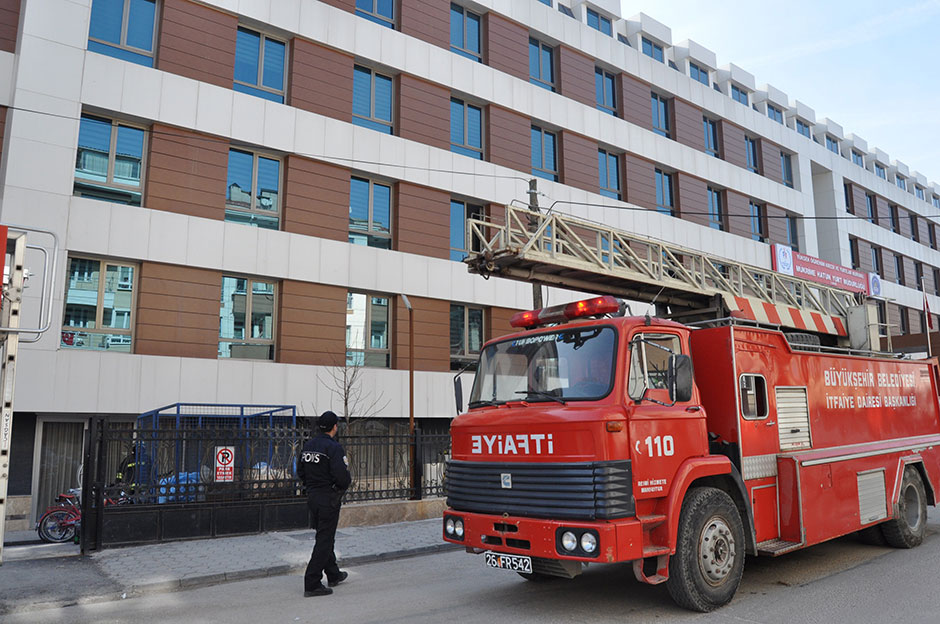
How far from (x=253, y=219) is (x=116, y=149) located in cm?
355

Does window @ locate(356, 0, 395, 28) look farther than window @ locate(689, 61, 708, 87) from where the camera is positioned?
No

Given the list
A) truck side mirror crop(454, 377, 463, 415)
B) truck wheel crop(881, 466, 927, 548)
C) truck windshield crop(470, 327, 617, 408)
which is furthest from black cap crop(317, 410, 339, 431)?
truck wheel crop(881, 466, 927, 548)

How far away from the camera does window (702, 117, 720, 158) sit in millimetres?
29875

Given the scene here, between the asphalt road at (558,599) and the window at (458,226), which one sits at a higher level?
the window at (458,226)

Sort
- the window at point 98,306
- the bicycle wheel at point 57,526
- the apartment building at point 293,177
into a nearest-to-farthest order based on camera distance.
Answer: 1. the bicycle wheel at point 57,526
2. the apartment building at point 293,177
3. the window at point 98,306

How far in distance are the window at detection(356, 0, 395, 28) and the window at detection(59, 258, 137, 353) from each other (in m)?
10.4

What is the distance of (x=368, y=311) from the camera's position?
64.2ft

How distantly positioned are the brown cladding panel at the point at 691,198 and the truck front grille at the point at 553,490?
2296cm

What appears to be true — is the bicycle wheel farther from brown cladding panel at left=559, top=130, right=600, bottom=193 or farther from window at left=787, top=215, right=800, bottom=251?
window at left=787, top=215, right=800, bottom=251

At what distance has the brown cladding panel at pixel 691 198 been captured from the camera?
2725 centimetres

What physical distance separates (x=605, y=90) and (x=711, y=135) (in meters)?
6.88

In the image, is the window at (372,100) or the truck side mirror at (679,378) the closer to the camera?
the truck side mirror at (679,378)

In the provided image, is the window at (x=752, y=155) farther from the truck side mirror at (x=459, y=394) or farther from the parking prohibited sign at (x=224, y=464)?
the truck side mirror at (x=459, y=394)

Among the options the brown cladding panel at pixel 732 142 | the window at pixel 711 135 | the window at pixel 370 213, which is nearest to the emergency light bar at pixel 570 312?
the window at pixel 370 213
